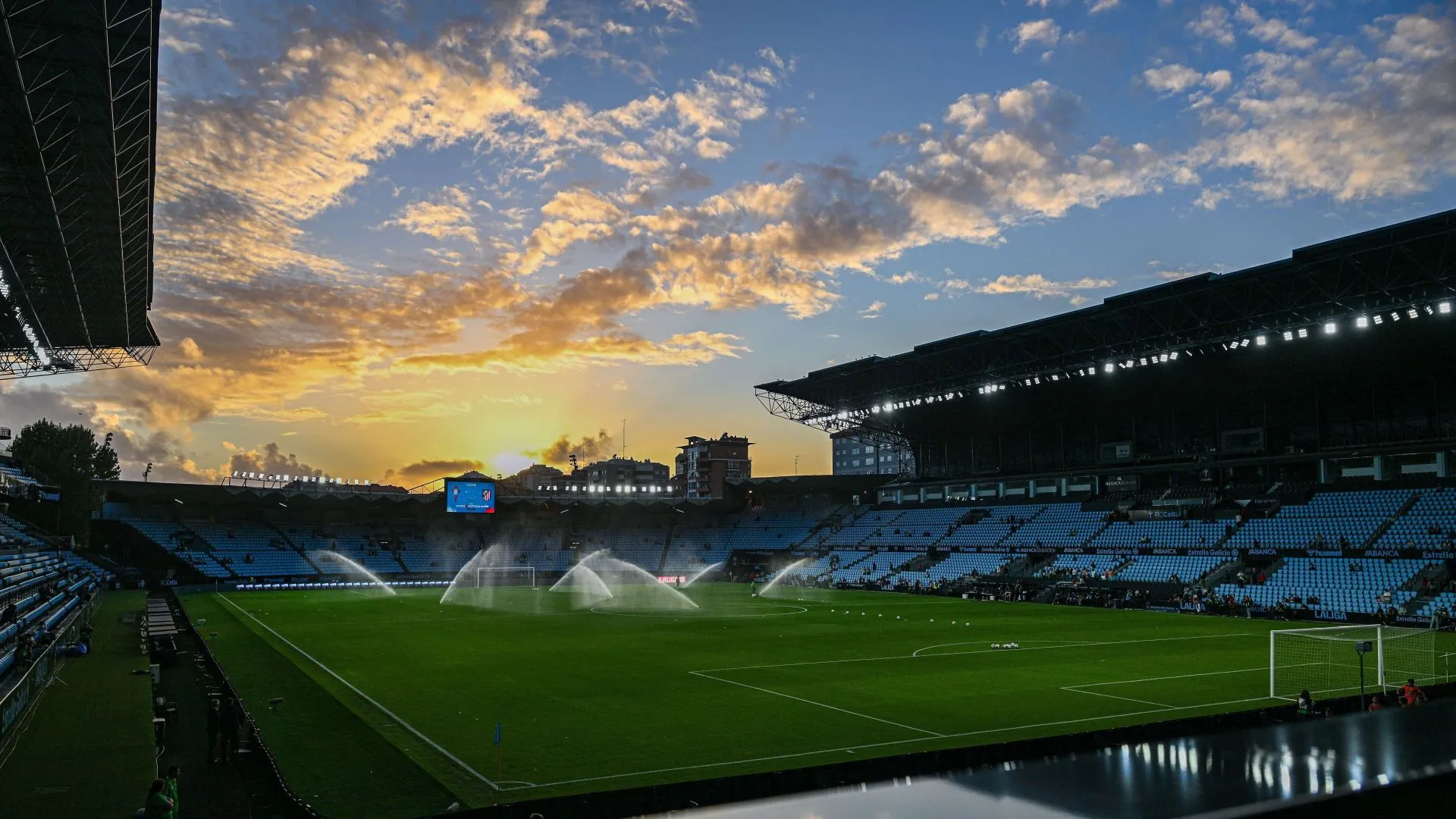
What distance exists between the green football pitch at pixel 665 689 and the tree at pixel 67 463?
87998mm

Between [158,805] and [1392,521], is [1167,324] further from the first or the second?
[158,805]

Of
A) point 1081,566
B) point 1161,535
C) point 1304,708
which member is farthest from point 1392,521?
point 1304,708

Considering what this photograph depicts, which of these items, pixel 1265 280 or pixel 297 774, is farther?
pixel 1265 280

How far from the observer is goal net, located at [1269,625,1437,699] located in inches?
1019

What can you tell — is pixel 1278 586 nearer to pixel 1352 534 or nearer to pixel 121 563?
pixel 1352 534

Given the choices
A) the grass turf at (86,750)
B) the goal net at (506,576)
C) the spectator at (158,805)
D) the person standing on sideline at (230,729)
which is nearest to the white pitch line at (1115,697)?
the person standing on sideline at (230,729)

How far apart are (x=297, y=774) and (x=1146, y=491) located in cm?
7009

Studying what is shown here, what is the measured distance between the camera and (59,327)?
4600 cm

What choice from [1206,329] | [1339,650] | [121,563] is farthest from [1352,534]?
[121,563]

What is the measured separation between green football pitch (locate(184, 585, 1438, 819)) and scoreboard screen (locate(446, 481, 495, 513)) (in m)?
39.1

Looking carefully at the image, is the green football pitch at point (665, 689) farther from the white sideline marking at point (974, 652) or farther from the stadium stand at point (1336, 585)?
the stadium stand at point (1336, 585)

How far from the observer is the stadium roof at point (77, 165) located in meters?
21.4

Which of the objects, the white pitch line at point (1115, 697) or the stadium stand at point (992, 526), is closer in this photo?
the white pitch line at point (1115, 697)

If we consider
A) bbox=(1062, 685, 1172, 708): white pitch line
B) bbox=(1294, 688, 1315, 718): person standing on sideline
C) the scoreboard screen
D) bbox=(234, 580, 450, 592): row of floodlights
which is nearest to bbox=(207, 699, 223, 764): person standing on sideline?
bbox=(1062, 685, 1172, 708): white pitch line
